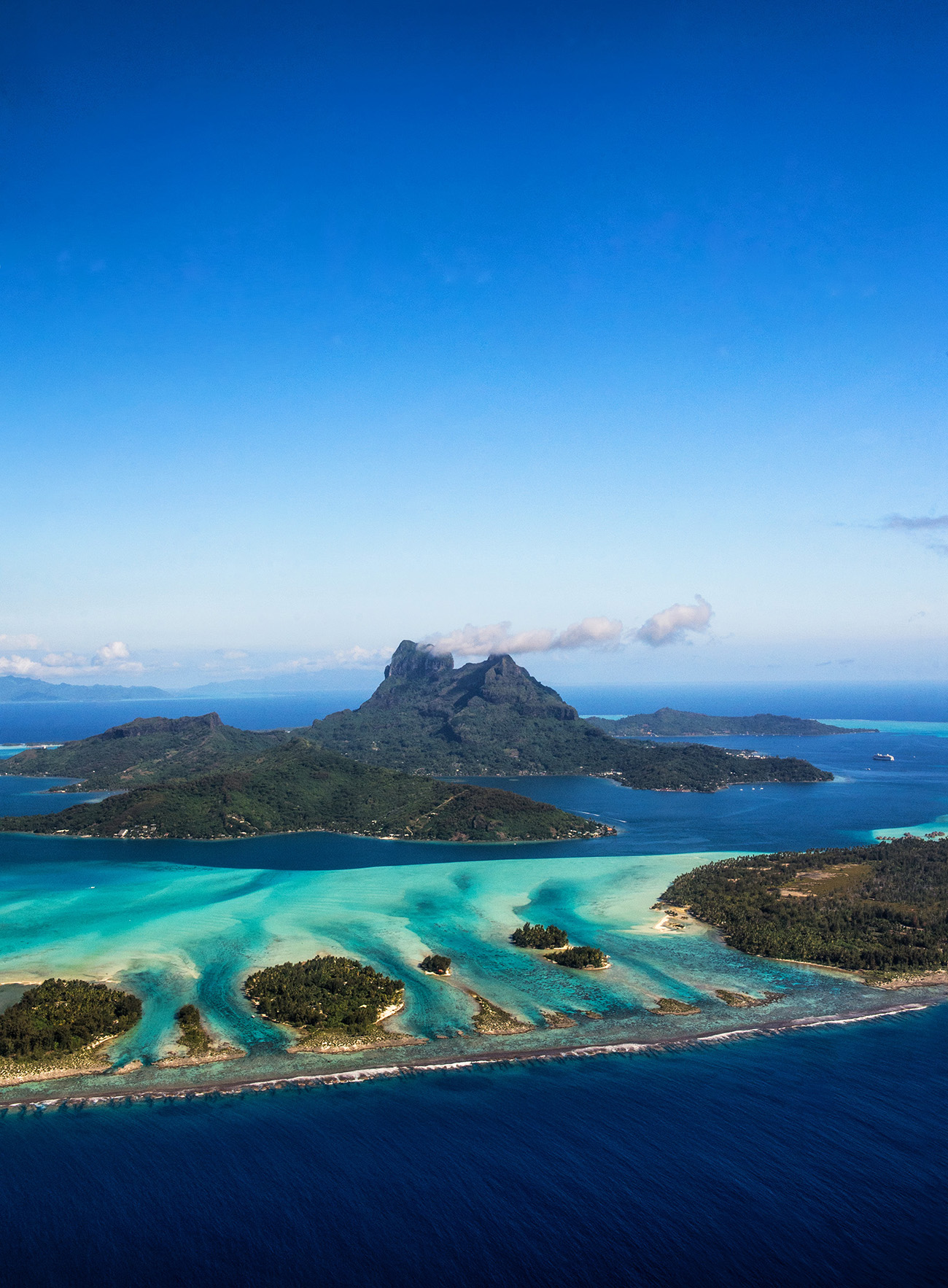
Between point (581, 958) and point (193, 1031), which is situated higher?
point (193, 1031)

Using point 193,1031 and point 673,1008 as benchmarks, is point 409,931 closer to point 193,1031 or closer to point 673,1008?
point 193,1031

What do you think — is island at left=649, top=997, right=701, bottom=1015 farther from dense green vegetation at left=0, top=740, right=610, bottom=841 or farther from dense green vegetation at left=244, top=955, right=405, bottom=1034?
dense green vegetation at left=0, top=740, right=610, bottom=841

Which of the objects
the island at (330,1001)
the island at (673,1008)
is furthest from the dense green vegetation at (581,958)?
the island at (330,1001)

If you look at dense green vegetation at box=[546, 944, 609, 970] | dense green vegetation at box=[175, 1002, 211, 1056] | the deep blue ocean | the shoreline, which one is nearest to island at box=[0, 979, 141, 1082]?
dense green vegetation at box=[175, 1002, 211, 1056]

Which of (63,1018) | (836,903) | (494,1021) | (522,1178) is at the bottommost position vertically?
(836,903)

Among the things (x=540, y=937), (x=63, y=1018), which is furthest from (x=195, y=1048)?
(x=540, y=937)

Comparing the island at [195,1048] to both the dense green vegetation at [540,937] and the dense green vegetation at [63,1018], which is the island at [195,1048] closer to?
the dense green vegetation at [63,1018]

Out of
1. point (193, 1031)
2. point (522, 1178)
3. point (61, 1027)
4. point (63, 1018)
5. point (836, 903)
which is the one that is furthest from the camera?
point (836, 903)
